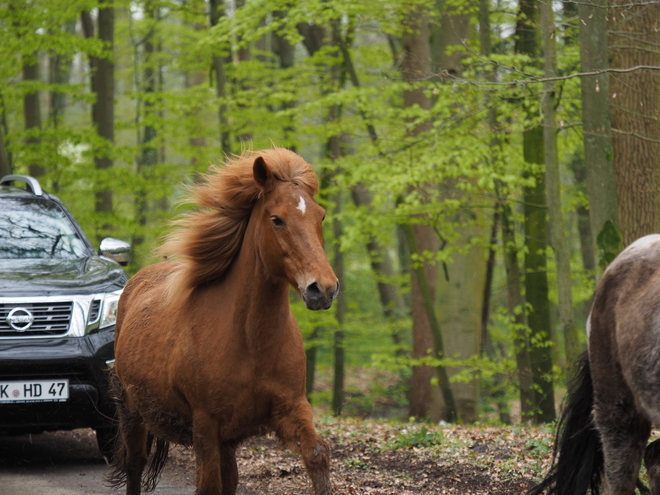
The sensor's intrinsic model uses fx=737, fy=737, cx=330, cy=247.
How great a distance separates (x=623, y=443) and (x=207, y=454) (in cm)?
241

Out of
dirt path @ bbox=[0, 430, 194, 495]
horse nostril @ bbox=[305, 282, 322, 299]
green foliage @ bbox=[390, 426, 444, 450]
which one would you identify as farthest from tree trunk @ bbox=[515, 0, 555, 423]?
horse nostril @ bbox=[305, 282, 322, 299]

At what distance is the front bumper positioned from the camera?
6.20 meters

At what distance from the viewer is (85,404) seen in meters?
6.39

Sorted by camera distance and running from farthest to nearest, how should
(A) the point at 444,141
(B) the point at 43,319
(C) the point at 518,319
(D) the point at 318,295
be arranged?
(C) the point at 518,319
(A) the point at 444,141
(B) the point at 43,319
(D) the point at 318,295

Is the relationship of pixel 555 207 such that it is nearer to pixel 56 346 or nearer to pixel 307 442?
pixel 56 346

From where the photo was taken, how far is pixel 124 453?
223 inches

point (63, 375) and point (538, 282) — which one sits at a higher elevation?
point (63, 375)

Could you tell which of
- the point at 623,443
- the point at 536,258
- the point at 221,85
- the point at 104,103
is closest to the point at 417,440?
the point at 623,443

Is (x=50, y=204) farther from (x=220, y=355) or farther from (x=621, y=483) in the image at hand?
(x=621, y=483)

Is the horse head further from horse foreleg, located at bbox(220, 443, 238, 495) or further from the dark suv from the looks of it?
the dark suv

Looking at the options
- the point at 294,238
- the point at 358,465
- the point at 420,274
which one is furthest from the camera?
the point at 420,274

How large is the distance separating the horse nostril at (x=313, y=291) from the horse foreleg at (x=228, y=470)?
5.05 ft

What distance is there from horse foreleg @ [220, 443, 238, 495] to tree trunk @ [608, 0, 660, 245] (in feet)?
18.0

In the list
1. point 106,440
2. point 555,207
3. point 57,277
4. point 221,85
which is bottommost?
point 106,440
